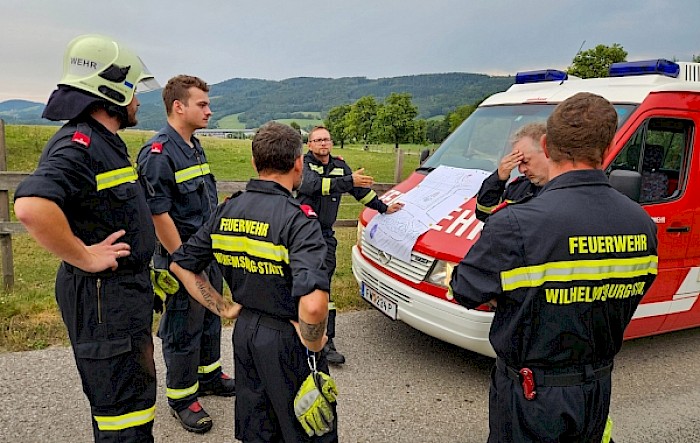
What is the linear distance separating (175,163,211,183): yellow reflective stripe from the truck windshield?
240 cm

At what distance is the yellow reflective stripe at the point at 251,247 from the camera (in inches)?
83.0

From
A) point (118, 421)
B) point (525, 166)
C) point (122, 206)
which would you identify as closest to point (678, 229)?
point (525, 166)

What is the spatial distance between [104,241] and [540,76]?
440cm

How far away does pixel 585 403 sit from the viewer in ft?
6.37

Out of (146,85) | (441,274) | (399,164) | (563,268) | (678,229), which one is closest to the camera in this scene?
(563,268)

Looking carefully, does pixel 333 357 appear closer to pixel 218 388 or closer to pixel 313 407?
pixel 218 388

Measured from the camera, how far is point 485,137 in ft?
16.3

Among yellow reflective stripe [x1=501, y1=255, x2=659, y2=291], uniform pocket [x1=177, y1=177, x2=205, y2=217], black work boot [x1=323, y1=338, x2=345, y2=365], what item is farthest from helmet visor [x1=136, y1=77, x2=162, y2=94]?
black work boot [x1=323, y1=338, x2=345, y2=365]

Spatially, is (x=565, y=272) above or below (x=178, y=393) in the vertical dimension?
above

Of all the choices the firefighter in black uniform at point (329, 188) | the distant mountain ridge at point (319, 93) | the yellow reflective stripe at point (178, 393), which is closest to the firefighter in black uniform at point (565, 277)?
the yellow reflective stripe at point (178, 393)

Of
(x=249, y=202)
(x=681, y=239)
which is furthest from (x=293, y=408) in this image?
(x=681, y=239)

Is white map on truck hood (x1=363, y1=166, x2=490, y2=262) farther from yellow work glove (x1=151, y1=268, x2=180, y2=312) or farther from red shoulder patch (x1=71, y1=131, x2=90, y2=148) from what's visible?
red shoulder patch (x1=71, y1=131, x2=90, y2=148)

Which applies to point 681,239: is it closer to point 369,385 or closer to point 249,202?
point 369,385

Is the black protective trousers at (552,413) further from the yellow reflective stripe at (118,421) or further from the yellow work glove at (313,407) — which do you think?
the yellow reflective stripe at (118,421)
